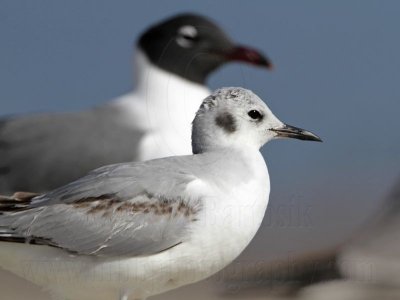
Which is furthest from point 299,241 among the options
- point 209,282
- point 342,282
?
point 342,282

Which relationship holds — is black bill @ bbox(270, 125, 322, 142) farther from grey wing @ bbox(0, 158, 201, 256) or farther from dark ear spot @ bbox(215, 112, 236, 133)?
grey wing @ bbox(0, 158, 201, 256)

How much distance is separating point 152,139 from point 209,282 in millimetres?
1242

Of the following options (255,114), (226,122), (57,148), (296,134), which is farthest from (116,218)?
(57,148)

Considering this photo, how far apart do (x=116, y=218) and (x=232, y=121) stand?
72 cm

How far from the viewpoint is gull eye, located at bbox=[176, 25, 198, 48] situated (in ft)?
31.7

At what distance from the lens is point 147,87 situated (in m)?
9.78

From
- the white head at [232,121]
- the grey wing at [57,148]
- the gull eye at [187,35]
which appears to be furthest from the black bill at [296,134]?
the gull eye at [187,35]

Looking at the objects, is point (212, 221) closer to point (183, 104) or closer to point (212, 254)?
point (212, 254)

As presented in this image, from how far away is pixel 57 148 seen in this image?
29.7 ft

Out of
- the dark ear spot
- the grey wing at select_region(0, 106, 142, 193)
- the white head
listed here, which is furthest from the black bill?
the grey wing at select_region(0, 106, 142, 193)

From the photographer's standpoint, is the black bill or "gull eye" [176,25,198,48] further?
"gull eye" [176,25,198,48]

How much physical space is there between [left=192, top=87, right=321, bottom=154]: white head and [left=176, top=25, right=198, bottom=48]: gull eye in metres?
4.36

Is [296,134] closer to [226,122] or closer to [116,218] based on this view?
[226,122]

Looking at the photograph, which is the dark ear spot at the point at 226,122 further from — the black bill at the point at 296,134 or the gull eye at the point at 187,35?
the gull eye at the point at 187,35
